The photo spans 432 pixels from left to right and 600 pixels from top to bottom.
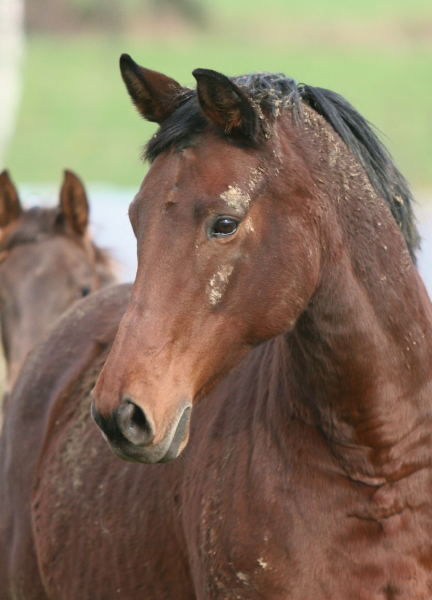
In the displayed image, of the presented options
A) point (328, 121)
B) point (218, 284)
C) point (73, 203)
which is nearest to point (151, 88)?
point (328, 121)

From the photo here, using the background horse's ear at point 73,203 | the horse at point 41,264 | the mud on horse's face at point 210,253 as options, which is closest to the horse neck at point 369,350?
the mud on horse's face at point 210,253

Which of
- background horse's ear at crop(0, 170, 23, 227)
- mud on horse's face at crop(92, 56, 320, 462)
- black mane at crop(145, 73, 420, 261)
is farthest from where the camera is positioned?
background horse's ear at crop(0, 170, 23, 227)

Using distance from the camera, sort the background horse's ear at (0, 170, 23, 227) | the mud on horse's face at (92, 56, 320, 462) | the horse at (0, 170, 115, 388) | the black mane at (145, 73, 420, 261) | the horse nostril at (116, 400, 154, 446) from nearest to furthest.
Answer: the horse nostril at (116, 400, 154, 446), the mud on horse's face at (92, 56, 320, 462), the black mane at (145, 73, 420, 261), the horse at (0, 170, 115, 388), the background horse's ear at (0, 170, 23, 227)

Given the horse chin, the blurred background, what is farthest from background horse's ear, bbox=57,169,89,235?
the blurred background

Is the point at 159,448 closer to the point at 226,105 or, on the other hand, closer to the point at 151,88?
the point at 226,105

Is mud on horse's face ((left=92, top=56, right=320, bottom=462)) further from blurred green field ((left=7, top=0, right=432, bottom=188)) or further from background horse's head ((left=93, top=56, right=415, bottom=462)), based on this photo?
blurred green field ((left=7, top=0, right=432, bottom=188))

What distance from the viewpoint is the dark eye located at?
10.2ft

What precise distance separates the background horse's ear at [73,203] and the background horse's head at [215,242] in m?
4.10

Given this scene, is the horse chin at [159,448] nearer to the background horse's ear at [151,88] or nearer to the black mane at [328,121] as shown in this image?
the black mane at [328,121]

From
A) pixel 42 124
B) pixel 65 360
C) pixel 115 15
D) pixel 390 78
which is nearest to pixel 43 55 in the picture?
pixel 115 15

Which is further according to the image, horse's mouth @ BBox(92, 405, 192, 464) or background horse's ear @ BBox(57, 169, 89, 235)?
background horse's ear @ BBox(57, 169, 89, 235)

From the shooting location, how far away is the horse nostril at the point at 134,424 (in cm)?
289

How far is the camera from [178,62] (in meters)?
33.5

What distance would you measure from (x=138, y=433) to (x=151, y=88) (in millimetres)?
1006
